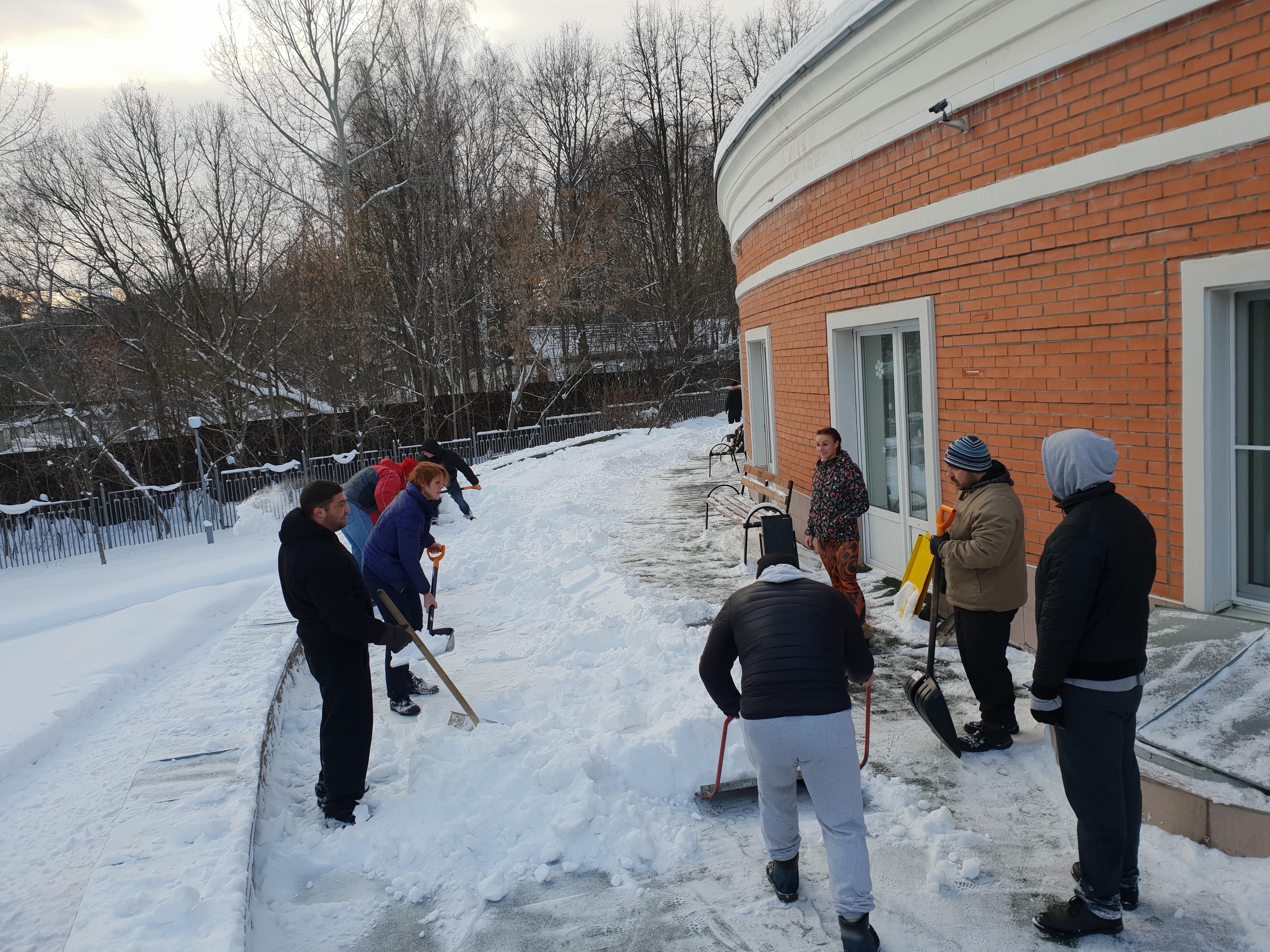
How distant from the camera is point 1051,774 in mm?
4270

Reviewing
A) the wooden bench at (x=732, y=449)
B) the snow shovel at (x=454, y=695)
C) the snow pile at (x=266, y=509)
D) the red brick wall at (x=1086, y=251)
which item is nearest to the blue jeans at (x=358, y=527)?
the snow shovel at (x=454, y=695)

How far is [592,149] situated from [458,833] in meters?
38.6

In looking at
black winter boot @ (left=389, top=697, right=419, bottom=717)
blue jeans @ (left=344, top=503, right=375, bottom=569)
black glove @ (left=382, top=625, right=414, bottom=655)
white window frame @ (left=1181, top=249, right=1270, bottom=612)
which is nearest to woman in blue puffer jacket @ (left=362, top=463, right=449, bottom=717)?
black winter boot @ (left=389, top=697, right=419, bottom=717)

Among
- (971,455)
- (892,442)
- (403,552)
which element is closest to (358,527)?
(403,552)

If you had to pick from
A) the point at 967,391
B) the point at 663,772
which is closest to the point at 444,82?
the point at 967,391

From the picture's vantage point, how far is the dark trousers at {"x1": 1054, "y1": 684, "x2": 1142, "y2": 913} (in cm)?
304

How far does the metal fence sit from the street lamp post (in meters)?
0.06

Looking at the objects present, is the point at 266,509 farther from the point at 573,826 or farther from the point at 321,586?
the point at 573,826

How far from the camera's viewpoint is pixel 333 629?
4.38 meters

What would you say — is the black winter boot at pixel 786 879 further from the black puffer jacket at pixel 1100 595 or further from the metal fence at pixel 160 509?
the metal fence at pixel 160 509

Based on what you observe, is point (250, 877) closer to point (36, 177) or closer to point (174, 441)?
point (174, 441)

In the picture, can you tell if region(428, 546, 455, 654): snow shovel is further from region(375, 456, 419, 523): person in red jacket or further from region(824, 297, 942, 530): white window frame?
region(824, 297, 942, 530): white window frame

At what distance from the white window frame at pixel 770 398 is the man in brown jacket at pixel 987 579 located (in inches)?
251

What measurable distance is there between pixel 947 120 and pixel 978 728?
14.0 ft
